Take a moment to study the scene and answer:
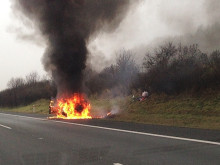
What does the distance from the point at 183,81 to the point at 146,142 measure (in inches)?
746

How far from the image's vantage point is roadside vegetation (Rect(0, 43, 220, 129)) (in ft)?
76.7

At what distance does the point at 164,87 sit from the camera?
2959 cm

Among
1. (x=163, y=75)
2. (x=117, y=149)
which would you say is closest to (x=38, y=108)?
Result: (x=163, y=75)

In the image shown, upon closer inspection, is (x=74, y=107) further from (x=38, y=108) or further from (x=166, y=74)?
(x=38, y=108)

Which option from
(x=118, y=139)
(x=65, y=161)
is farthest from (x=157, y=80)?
(x=65, y=161)

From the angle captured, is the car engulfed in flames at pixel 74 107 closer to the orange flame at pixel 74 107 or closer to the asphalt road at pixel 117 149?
the orange flame at pixel 74 107

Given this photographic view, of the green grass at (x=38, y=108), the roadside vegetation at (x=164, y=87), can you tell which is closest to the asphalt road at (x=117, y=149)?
the roadside vegetation at (x=164, y=87)

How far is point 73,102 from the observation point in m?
22.5

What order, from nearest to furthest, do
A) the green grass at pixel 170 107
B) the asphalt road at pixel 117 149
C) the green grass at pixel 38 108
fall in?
the asphalt road at pixel 117 149, the green grass at pixel 170 107, the green grass at pixel 38 108

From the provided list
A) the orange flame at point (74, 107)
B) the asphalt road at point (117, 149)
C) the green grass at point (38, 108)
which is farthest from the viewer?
the green grass at point (38, 108)

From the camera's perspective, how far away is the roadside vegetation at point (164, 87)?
2338 centimetres

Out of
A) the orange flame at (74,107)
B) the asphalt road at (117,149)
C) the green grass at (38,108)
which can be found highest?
the green grass at (38,108)

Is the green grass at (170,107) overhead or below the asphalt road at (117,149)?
overhead

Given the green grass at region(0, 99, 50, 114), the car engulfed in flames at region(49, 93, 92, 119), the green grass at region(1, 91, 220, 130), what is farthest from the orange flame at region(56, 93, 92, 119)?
the green grass at region(0, 99, 50, 114)
